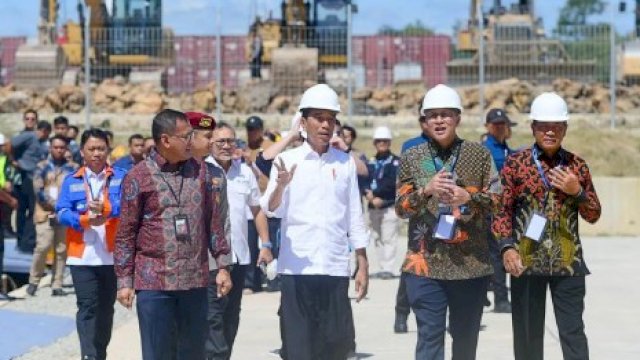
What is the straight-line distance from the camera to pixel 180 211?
797 cm

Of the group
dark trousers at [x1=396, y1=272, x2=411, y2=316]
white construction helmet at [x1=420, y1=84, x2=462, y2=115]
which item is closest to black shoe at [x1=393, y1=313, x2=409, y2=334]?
dark trousers at [x1=396, y1=272, x2=411, y2=316]

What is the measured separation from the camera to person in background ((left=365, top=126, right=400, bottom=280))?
17.2 m

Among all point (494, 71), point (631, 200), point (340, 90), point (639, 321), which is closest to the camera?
point (639, 321)

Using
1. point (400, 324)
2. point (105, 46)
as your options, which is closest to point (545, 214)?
point (400, 324)

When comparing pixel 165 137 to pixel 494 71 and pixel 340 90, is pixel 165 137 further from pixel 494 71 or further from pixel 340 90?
pixel 494 71

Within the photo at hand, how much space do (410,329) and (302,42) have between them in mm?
22670

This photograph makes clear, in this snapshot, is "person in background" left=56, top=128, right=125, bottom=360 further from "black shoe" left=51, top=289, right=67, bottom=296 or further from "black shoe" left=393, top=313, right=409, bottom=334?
"black shoe" left=51, top=289, right=67, bottom=296

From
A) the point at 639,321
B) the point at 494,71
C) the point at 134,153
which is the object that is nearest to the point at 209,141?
the point at 639,321

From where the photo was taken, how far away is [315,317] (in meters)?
8.55

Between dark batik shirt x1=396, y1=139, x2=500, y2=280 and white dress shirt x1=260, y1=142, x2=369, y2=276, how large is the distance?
1.21 feet

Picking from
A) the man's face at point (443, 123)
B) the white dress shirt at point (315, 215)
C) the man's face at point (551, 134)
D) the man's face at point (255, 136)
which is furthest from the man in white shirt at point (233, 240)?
the man's face at point (255, 136)

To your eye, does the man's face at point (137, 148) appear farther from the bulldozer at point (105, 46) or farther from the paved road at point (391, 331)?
the bulldozer at point (105, 46)

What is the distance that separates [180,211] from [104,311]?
7.95 feet

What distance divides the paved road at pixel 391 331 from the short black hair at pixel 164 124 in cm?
385
